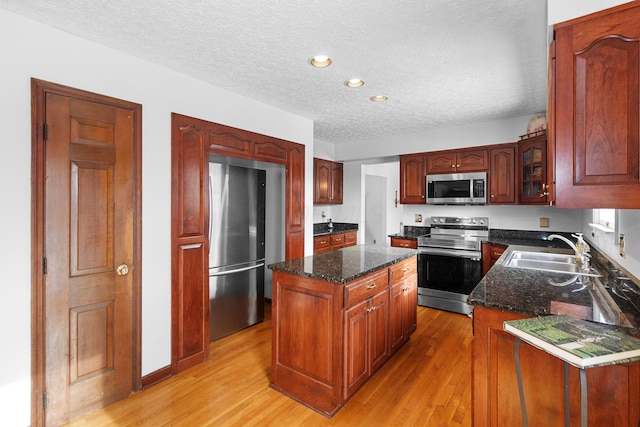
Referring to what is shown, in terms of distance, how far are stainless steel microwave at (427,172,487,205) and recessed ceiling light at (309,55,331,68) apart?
2.57m

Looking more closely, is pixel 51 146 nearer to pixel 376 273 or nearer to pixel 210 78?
pixel 210 78

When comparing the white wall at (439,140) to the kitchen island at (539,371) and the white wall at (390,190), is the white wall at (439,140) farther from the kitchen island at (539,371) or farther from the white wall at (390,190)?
the kitchen island at (539,371)

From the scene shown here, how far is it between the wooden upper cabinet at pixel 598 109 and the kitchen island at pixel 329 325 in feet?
4.07

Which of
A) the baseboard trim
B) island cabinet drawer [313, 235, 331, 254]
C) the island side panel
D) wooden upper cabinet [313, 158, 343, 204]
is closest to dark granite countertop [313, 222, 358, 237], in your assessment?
wooden upper cabinet [313, 158, 343, 204]

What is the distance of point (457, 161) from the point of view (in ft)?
13.5

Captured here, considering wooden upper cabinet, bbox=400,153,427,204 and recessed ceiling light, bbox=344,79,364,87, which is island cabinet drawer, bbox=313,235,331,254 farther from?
recessed ceiling light, bbox=344,79,364,87

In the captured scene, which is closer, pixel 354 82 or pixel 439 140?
pixel 354 82

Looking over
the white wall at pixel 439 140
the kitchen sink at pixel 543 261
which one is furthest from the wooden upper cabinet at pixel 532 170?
the kitchen sink at pixel 543 261

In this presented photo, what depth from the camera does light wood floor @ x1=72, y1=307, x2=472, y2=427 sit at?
6.29ft

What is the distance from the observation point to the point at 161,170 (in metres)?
2.38

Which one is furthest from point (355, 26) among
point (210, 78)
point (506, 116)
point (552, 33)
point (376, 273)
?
point (506, 116)

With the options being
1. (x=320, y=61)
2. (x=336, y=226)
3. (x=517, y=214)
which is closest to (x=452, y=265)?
(x=517, y=214)

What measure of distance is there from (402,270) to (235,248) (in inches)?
64.8

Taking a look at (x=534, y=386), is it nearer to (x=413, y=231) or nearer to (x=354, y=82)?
(x=354, y=82)
